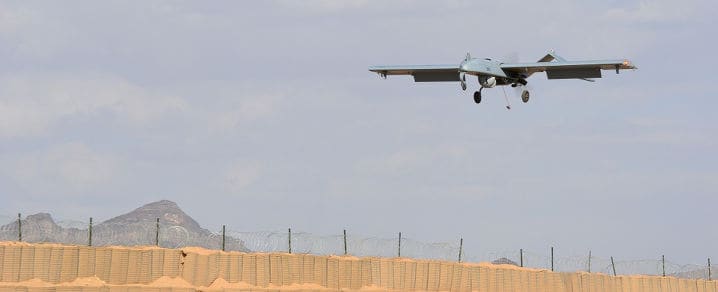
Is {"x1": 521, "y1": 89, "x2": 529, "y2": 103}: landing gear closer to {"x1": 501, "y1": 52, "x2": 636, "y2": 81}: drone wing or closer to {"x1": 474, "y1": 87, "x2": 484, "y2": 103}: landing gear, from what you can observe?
{"x1": 501, "y1": 52, "x2": 636, "y2": 81}: drone wing

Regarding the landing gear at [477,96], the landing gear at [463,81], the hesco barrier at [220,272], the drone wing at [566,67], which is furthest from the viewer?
the drone wing at [566,67]

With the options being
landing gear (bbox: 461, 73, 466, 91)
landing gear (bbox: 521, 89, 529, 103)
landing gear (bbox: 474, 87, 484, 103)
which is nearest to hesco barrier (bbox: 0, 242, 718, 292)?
landing gear (bbox: 461, 73, 466, 91)

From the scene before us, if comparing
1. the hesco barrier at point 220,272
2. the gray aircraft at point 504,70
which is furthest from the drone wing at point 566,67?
the hesco barrier at point 220,272

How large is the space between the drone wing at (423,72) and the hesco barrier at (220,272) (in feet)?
35.8

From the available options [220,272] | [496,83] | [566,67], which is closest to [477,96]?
[496,83]

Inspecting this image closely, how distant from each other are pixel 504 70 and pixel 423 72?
17.0 ft

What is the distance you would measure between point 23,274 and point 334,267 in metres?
9.07

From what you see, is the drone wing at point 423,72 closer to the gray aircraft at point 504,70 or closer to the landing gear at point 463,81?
the gray aircraft at point 504,70

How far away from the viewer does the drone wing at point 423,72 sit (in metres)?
49.0

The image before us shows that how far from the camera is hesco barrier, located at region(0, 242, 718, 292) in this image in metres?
28.3

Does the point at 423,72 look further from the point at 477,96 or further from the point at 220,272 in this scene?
the point at 220,272

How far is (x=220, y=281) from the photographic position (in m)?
31.3

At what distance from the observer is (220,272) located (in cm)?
3148

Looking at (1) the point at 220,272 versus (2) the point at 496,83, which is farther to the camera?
(2) the point at 496,83
